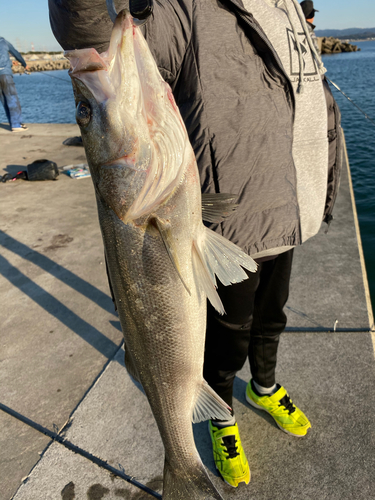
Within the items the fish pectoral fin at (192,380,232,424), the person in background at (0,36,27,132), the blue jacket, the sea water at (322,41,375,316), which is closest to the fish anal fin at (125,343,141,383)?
the fish pectoral fin at (192,380,232,424)

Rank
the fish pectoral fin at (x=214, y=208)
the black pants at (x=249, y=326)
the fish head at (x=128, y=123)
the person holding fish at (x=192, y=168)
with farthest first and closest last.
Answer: the black pants at (x=249, y=326) → the fish pectoral fin at (x=214, y=208) → the person holding fish at (x=192, y=168) → the fish head at (x=128, y=123)

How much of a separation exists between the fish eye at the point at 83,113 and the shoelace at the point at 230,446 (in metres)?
1.95

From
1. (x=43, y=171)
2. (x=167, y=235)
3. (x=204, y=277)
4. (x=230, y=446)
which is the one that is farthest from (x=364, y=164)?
(x=167, y=235)

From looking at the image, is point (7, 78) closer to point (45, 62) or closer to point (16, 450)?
point (16, 450)

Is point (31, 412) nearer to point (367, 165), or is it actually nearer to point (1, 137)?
point (1, 137)

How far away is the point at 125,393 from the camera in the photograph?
273cm

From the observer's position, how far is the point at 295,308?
11.3ft

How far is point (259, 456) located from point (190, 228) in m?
1.65

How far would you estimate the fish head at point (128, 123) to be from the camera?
1.15m

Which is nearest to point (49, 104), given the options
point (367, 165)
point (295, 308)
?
point (367, 165)

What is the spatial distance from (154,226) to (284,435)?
1780 mm

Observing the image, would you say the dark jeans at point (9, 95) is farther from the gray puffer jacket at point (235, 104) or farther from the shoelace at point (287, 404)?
the shoelace at point (287, 404)

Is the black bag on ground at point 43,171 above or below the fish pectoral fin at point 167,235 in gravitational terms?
below

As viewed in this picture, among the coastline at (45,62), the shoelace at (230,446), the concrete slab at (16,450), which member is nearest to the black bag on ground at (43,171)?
the concrete slab at (16,450)
